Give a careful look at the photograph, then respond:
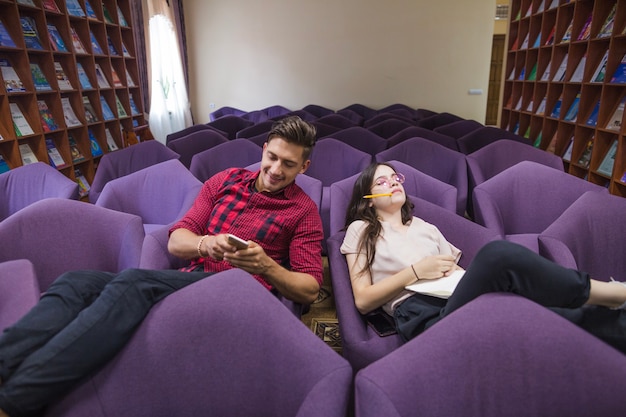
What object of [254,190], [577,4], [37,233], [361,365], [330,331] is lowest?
[330,331]

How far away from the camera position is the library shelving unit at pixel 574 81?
4094mm

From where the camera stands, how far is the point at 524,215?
8.61ft

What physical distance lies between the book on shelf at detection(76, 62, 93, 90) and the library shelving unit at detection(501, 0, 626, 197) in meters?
5.60

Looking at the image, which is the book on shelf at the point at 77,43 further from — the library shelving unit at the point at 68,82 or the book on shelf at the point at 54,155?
the book on shelf at the point at 54,155

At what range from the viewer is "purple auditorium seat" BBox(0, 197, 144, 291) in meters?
1.80

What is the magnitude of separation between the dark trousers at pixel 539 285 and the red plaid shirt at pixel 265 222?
0.69 metres

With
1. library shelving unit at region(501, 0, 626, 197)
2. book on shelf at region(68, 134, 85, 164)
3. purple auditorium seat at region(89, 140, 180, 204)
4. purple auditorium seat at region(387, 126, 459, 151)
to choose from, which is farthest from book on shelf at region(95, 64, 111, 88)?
library shelving unit at region(501, 0, 626, 197)

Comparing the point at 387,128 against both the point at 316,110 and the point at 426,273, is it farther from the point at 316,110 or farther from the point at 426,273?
the point at 426,273

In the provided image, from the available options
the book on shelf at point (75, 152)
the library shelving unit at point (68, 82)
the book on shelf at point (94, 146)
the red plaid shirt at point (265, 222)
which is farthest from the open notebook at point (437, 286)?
the book on shelf at point (94, 146)

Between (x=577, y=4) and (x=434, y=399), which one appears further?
(x=577, y=4)

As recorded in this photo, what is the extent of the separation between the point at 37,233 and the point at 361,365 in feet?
4.78

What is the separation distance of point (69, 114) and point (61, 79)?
0.38m

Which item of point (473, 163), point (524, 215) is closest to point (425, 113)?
point (473, 163)

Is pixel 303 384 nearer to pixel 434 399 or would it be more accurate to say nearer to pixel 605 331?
pixel 434 399
